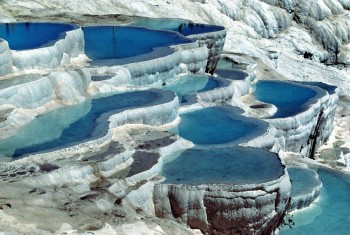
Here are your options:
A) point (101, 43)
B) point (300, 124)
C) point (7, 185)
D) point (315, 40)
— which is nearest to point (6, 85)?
point (7, 185)

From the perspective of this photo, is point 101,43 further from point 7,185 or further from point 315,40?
point 315,40

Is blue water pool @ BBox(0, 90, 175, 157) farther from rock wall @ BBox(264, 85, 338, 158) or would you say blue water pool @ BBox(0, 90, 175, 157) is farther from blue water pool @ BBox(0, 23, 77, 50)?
rock wall @ BBox(264, 85, 338, 158)

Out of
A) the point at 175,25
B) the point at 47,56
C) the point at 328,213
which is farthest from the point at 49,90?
the point at 175,25

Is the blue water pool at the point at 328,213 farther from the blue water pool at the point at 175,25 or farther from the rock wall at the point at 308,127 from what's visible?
the blue water pool at the point at 175,25

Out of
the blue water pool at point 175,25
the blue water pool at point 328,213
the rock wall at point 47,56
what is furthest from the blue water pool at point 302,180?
the blue water pool at point 175,25

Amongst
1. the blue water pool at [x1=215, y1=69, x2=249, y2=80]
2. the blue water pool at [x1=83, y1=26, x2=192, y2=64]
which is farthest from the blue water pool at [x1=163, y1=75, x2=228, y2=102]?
the blue water pool at [x1=215, y1=69, x2=249, y2=80]

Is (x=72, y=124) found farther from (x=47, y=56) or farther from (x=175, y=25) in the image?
(x=175, y=25)
